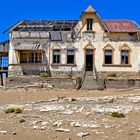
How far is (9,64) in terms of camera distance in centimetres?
5056

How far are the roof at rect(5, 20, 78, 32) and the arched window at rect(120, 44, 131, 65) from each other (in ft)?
23.8

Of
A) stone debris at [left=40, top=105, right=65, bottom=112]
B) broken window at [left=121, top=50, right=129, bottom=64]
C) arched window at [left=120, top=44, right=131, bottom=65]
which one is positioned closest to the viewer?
stone debris at [left=40, top=105, right=65, bottom=112]

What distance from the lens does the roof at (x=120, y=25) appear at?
50.0 metres

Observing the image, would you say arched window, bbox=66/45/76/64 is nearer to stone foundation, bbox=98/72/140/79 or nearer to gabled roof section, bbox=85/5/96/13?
stone foundation, bbox=98/72/140/79

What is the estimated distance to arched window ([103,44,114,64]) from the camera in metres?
50.2

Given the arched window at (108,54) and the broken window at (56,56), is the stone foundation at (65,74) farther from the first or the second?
the arched window at (108,54)

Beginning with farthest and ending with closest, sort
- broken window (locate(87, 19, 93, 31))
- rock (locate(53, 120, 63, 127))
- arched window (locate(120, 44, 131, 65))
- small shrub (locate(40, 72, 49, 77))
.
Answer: broken window (locate(87, 19, 93, 31)) → arched window (locate(120, 44, 131, 65)) → small shrub (locate(40, 72, 49, 77)) → rock (locate(53, 120, 63, 127))

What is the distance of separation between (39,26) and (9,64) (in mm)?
6506

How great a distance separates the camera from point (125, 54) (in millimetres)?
50438

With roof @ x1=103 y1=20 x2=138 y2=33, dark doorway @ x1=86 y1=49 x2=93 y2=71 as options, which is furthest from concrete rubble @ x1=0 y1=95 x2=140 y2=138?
roof @ x1=103 y1=20 x2=138 y2=33

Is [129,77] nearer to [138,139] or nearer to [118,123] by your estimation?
[118,123]

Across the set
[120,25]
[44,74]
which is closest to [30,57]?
[44,74]

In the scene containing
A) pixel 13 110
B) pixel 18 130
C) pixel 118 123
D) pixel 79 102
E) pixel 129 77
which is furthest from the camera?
pixel 129 77

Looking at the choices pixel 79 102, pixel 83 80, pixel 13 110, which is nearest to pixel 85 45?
pixel 83 80
